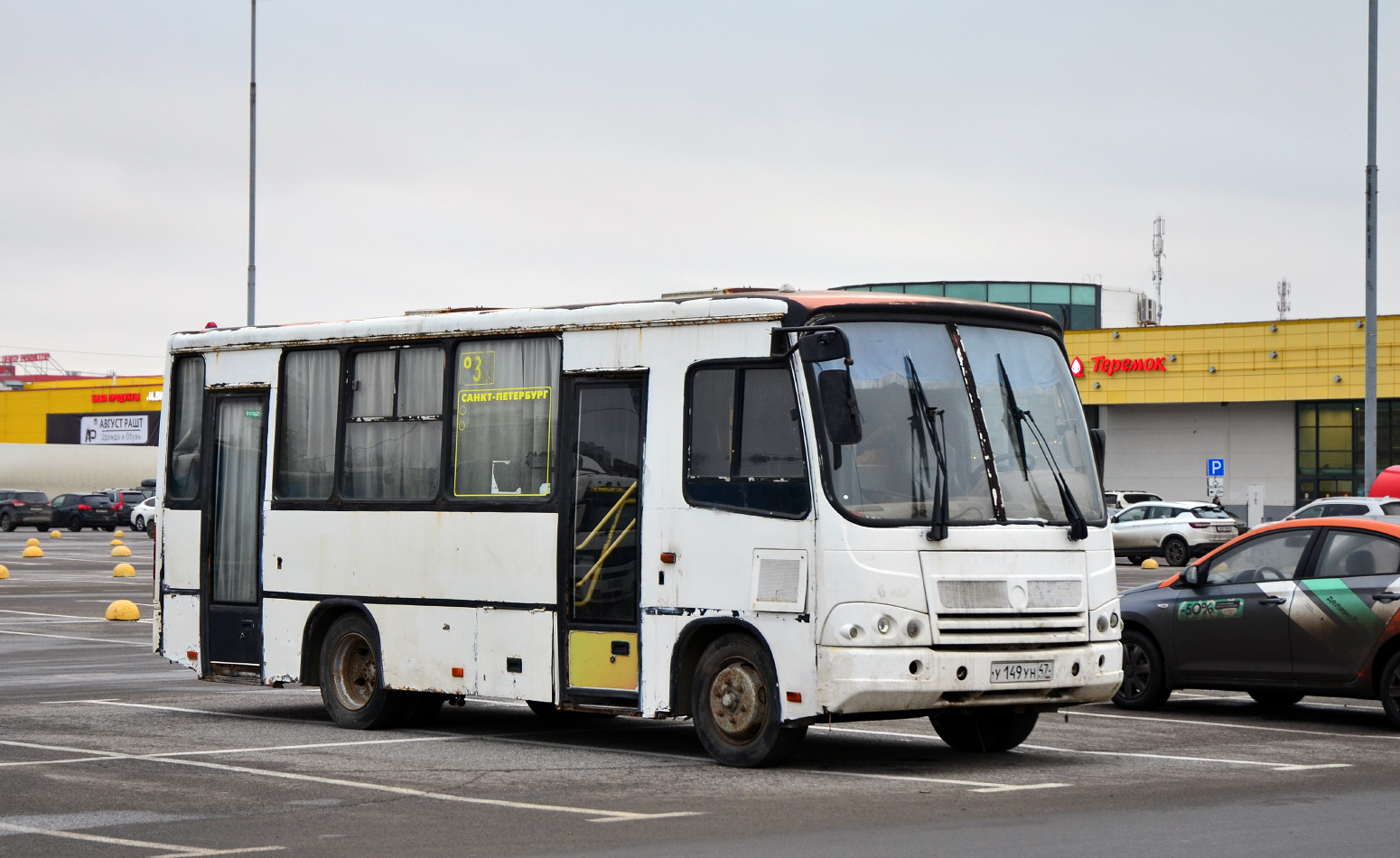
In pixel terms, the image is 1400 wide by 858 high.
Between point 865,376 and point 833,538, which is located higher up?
point 865,376

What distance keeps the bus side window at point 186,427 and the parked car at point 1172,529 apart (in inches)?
1355

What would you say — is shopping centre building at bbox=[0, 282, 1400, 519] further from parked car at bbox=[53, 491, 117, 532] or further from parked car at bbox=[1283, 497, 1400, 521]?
parked car at bbox=[53, 491, 117, 532]

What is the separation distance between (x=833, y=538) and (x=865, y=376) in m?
→ 1.06

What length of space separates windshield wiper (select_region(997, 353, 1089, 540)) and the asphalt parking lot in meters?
1.51

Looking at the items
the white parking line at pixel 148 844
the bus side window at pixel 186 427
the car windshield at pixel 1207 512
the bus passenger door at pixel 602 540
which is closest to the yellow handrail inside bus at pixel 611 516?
the bus passenger door at pixel 602 540

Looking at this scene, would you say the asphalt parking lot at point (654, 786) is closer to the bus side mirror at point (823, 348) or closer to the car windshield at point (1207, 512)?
the bus side mirror at point (823, 348)

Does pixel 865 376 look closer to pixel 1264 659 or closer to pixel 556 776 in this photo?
pixel 556 776

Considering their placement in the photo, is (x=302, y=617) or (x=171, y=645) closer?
(x=302, y=617)

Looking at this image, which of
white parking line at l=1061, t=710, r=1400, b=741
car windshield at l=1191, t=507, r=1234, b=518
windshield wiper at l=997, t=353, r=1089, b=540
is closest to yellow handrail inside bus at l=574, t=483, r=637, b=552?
windshield wiper at l=997, t=353, r=1089, b=540

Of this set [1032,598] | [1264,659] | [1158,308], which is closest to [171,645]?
[1032,598]

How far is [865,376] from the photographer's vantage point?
11.0 m

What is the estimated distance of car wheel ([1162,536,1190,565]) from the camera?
46.4m

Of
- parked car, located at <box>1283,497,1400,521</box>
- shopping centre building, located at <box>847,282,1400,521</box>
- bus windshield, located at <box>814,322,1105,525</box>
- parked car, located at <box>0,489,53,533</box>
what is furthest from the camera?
parked car, located at <box>0,489,53,533</box>

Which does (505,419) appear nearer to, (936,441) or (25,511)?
(936,441)
